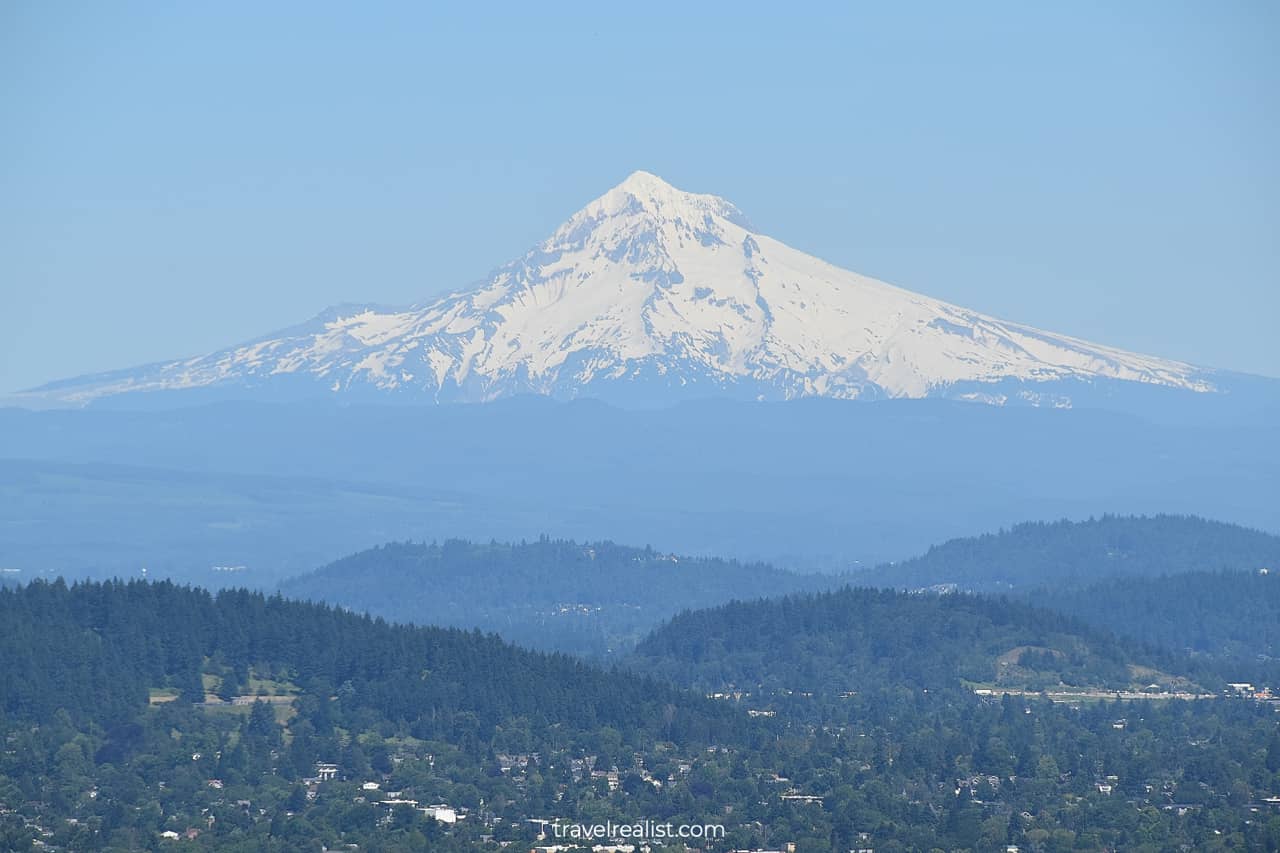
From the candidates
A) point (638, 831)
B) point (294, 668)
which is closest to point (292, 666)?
point (294, 668)

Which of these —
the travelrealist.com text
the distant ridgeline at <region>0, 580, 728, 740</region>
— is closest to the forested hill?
the distant ridgeline at <region>0, 580, 728, 740</region>

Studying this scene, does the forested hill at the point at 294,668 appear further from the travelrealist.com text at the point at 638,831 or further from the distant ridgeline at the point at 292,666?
the travelrealist.com text at the point at 638,831

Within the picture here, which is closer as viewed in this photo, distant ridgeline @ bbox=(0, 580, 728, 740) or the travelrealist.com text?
the travelrealist.com text

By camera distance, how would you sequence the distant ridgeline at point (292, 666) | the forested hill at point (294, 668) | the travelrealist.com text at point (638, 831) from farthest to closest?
the distant ridgeline at point (292, 666)
the forested hill at point (294, 668)
the travelrealist.com text at point (638, 831)

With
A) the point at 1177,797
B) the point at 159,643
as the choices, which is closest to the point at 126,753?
the point at 159,643

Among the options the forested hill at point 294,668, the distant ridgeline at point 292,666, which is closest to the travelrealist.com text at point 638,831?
the forested hill at point 294,668

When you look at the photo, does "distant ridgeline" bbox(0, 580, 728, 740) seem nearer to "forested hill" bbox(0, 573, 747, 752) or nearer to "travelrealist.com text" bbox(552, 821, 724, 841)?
"forested hill" bbox(0, 573, 747, 752)

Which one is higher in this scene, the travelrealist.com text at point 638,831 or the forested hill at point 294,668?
the forested hill at point 294,668

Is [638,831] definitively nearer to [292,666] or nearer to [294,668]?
[294,668]

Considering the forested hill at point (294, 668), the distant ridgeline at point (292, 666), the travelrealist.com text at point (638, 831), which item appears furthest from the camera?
the distant ridgeline at point (292, 666)

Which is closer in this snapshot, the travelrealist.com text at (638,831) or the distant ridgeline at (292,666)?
the travelrealist.com text at (638,831)
